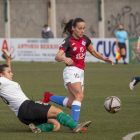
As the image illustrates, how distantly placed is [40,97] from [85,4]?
1012 inches

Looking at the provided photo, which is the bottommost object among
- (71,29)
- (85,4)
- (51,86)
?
(51,86)

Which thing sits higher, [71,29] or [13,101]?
[71,29]

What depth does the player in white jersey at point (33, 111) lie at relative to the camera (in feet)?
20.5

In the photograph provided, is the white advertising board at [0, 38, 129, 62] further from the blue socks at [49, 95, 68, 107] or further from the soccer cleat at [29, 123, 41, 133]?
the soccer cleat at [29, 123, 41, 133]

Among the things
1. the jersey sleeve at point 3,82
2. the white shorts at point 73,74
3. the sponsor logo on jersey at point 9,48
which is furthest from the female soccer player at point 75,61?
the sponsor logo on jersey at point 9,48

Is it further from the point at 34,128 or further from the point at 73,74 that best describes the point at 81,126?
the point at 73,74

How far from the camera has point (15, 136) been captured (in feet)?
20.5

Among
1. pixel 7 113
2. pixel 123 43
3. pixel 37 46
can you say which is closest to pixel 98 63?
pixel 123 43

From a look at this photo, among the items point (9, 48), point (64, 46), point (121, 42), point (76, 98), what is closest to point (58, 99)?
point (76, 98)

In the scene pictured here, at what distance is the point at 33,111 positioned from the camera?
6277 millimetres

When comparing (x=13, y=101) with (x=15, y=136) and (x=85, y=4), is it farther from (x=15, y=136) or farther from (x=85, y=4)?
(x=85, y=4)

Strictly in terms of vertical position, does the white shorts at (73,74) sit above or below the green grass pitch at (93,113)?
above

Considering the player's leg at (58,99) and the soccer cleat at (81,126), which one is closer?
the soccer cleat at (81,126)

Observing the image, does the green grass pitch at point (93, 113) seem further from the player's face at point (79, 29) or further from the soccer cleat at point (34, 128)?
the player's face at point (79, 29)
